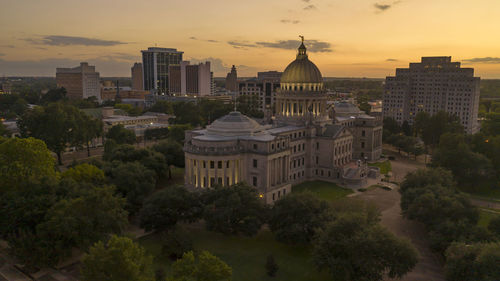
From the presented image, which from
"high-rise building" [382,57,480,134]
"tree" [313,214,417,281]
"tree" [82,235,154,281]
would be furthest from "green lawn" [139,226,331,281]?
"high-rise building" [382,57,480,134]

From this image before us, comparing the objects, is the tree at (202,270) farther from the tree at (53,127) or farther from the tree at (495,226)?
the tree at (53,127)

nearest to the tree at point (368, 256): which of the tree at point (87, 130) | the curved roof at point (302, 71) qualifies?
the curved roof at point (302, 71)

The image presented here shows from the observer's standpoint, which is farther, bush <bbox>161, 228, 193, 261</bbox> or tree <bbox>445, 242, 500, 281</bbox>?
bush <bbox>161, 228, 193, 261</bbox>

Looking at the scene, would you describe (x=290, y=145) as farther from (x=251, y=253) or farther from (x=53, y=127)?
(x=53, y=127)

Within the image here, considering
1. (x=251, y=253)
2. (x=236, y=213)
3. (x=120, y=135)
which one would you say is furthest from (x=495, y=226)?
(x=120, y=135)

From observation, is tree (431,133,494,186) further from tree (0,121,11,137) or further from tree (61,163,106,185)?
tree (0,121,11,137)

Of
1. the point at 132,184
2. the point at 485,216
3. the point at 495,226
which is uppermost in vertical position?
the point at 132,184
